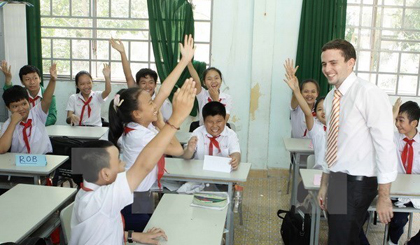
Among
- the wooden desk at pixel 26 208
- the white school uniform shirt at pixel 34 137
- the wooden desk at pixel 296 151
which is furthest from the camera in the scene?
the wooden desk at pixel 296 151

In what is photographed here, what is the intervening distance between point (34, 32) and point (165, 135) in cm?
460

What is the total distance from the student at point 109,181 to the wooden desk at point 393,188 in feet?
4.81

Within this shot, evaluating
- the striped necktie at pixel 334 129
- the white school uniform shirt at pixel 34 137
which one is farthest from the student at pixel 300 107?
the white school uniform shirt at pixel 34 137

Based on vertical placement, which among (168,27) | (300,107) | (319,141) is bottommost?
(319,141)

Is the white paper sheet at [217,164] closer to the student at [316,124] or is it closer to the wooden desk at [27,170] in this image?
the student at [316,124]

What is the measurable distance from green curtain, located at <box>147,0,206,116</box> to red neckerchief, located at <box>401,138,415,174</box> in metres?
2.69

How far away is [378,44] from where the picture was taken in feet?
17.9

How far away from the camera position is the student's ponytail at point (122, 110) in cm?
248

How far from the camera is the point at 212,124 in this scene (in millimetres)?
3543

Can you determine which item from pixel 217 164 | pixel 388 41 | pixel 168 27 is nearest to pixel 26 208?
pixel 217 164

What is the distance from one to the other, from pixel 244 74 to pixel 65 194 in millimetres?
3410

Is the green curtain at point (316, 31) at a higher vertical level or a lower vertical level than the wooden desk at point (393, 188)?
higher

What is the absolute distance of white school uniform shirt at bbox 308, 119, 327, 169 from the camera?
349 cm

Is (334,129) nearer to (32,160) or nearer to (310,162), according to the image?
(310,162)
